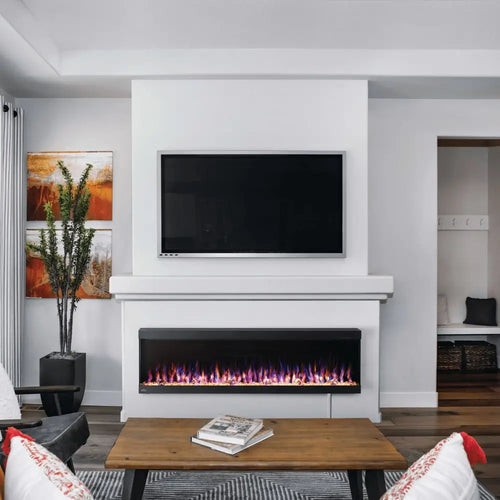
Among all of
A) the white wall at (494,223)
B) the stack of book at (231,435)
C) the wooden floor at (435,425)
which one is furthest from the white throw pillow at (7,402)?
the white wall at (494,223)

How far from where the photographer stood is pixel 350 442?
227 cm

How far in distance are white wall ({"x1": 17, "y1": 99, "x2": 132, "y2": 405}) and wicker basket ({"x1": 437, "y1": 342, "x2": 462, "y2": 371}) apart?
310 centimetres

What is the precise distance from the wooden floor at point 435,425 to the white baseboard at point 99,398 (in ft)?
0.30

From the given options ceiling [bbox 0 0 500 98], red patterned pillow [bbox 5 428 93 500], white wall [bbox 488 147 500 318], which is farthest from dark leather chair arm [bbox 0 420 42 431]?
white wall [bbox 488 147 500 318]

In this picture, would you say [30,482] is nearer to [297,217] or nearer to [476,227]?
[297,217]

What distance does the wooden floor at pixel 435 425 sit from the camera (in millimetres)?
3110

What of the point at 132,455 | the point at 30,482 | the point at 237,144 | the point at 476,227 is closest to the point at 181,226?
the point at 237,144

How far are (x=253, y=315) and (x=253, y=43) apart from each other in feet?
6.03

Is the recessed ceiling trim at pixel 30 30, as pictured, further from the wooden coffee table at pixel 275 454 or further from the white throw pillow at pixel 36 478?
the white throw pillow at pixel 36 478

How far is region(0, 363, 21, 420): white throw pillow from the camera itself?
2.48m

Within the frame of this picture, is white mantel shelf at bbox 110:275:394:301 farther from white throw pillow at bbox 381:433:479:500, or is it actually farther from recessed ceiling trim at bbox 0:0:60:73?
white throw pillow at bbox 381:433:479:500

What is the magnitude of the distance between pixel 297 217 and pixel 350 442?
188 cm

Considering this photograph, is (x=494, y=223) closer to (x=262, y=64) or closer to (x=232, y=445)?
(x=262, y=64)

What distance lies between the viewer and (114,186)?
14.0ft
